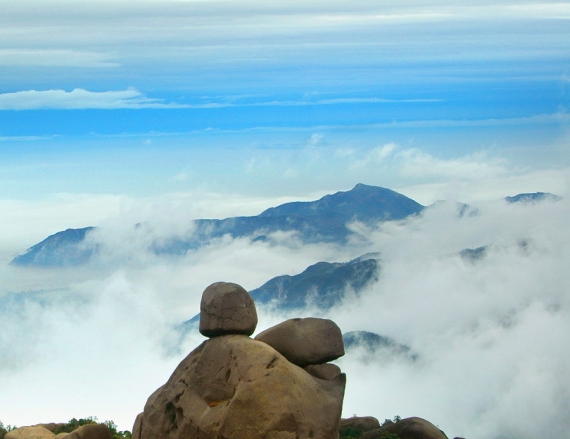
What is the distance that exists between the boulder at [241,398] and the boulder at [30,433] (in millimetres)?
7933

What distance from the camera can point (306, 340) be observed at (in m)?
37.8

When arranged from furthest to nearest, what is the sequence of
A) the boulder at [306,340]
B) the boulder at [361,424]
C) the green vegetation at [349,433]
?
the boulder at [361,424] → the green vegetation at [349,433] → the boulder at [306,340]

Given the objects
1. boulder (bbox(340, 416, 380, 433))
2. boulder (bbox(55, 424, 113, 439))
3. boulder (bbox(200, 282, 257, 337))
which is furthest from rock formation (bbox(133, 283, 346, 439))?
boulder (bbox(340, 416, 380, 433))

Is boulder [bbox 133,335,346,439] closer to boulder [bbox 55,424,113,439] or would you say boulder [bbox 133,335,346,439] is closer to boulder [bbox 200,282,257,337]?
boulder [bbox 200,282,257,337]

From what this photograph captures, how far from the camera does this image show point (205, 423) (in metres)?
35.2

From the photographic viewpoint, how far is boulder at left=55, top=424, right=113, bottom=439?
4138 centimetres

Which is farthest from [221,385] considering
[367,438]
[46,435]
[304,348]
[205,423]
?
[46,435]

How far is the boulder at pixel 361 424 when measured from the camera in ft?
146

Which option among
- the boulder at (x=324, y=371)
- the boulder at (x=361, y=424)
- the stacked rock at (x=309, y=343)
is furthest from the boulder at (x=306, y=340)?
the boulder at (x=361, y=424)

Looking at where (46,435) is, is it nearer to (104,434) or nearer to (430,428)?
(104,434)

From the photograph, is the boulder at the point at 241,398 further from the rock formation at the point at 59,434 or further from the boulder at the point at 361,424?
the boulder at the point at 361,424

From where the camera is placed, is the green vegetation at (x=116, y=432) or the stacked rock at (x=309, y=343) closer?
the stacked rock at (x=309, y=343)

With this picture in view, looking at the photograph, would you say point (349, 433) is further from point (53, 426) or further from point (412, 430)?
point (53, 426)

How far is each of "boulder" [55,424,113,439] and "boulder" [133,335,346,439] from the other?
172 inches
